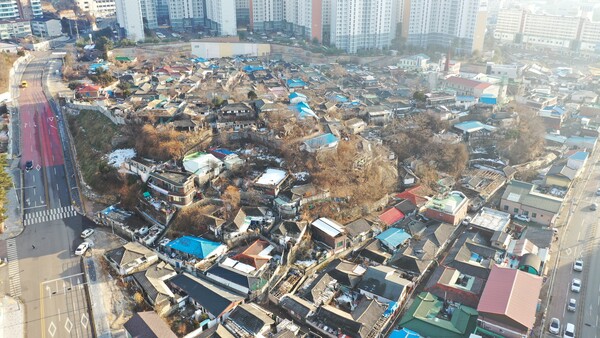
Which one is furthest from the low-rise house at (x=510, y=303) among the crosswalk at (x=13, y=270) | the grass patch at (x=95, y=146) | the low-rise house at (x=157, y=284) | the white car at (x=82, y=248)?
the grass patch at (x=95, y=146)

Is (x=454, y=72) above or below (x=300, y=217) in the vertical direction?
above

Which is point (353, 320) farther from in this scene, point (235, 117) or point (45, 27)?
point (45, 27)

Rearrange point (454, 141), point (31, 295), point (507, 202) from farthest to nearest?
point (454, 141) → point (507, 202) → point (31, 295)

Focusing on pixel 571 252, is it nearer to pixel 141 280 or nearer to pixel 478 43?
pixel 141 280

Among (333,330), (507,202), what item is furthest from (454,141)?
(333,330)

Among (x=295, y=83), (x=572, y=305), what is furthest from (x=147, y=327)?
(x=295, y=83)

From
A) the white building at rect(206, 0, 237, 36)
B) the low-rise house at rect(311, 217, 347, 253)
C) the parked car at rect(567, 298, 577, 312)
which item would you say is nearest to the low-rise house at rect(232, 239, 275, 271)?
the low-rise house at rect(311, 217, 347, 253)
